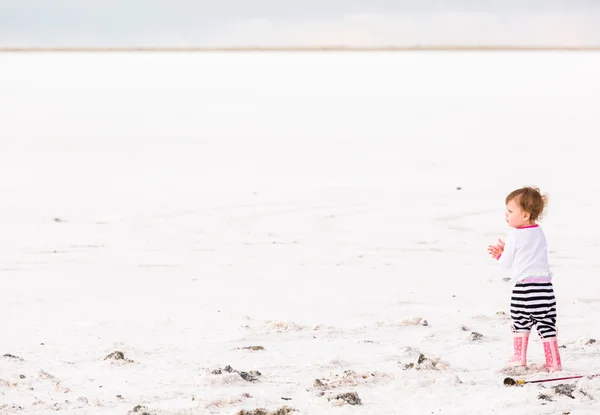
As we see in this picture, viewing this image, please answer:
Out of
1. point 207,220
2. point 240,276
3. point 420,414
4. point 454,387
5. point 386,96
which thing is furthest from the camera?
point 386,96

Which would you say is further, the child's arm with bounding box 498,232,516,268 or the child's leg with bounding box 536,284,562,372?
the child's arm with bounding box 498,232,516,268

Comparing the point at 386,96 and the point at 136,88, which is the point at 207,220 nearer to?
the point at 386,96

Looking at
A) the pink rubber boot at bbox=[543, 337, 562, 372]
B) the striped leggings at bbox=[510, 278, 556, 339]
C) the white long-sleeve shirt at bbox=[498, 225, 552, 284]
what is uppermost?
the white long-sleeve shirt at bbox=[498, 225, 552, 284]

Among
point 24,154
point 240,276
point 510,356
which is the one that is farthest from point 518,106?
point 510,356

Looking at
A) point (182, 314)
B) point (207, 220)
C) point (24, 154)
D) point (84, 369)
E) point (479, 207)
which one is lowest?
point (84, 369)

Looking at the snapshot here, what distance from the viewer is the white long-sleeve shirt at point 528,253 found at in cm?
424

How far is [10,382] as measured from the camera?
4.00 meters

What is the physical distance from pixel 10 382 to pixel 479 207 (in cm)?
584

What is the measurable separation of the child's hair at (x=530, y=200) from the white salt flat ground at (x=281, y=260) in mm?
683

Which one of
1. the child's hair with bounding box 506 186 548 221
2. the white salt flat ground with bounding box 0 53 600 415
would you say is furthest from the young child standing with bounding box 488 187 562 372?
the white salt flat ground with bounding box 0 53 600 415

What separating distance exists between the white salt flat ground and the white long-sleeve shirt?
0.42m

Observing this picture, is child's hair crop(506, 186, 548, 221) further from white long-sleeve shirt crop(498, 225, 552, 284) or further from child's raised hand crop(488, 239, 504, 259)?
child's raised hand crop(488, 239, 504, 259)

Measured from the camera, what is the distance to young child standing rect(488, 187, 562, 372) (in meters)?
4.21

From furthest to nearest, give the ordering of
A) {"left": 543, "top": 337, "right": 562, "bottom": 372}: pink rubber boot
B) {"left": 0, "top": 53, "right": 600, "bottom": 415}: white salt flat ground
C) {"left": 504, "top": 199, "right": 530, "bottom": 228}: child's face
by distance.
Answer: {"left": 504, "top": 199, "right": 530, "bottom": 228}: child's face < {"left": 543, "top": 337, "right": 562, "bottom": 372}: pink rubber boot < {"left": 0, "top": 53, "right": 600, "bottom": 415}: white salt flat ground
